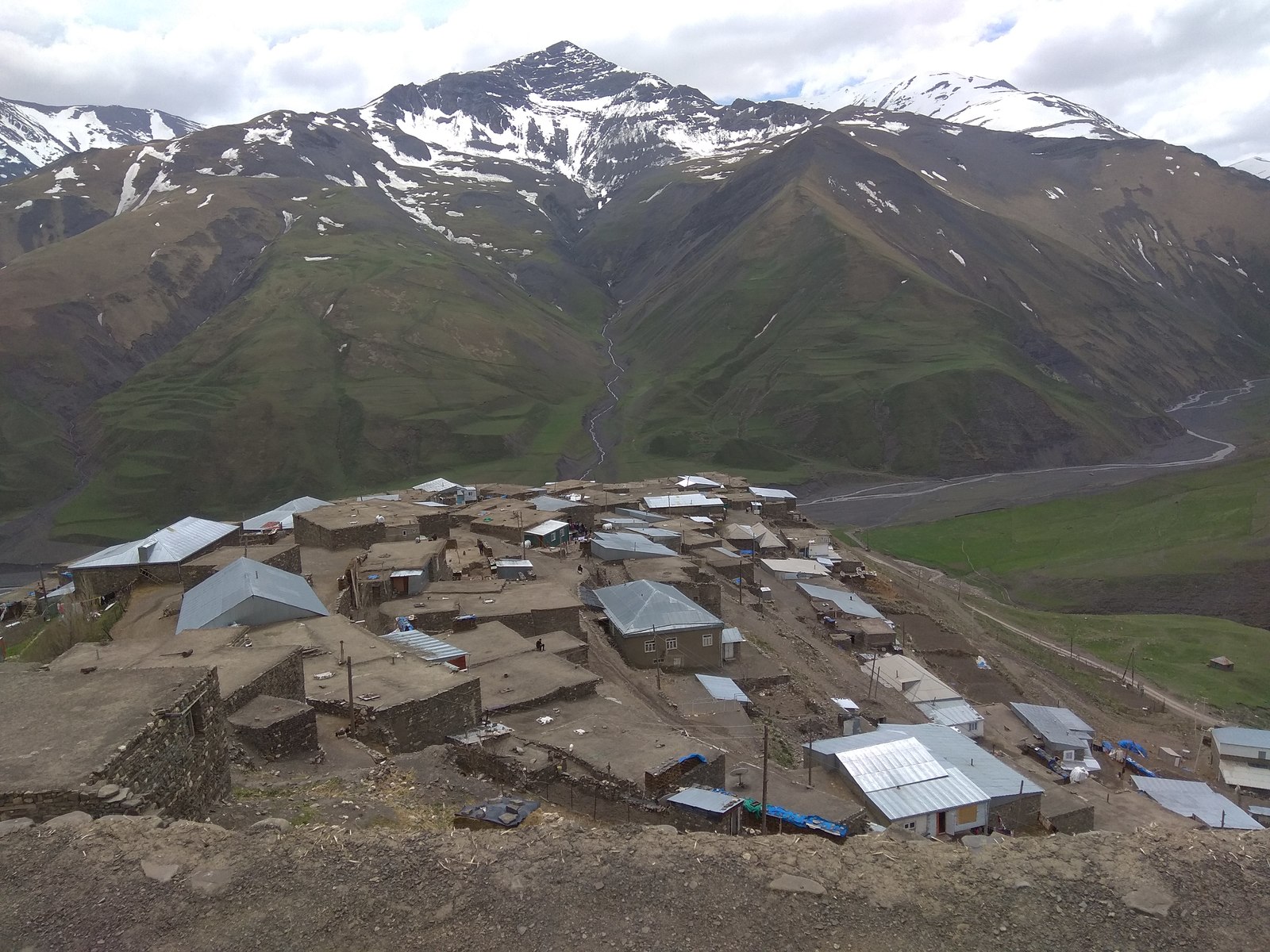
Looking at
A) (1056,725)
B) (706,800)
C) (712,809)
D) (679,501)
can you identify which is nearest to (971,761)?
(706,800)

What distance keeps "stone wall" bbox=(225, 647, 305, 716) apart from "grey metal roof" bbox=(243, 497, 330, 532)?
2633 cm

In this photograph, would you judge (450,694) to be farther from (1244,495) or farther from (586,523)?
(1244,495)

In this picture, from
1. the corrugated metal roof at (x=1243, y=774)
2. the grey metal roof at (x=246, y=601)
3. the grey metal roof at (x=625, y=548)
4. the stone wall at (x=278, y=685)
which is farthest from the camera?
the grey metal roof at (x=625, y=548)

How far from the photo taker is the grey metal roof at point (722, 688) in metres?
25.4

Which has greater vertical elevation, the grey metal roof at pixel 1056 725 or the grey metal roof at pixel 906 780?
Answer: the grey metal roof at pixel 906 780

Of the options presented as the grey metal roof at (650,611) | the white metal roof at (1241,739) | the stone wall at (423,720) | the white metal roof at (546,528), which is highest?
the stone wall at (423,720)

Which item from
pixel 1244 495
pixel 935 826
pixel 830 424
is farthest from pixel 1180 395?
pixel 935 826

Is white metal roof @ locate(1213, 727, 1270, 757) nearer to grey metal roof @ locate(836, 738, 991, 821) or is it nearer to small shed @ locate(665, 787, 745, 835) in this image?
grey metal roof @ locate(836, 738, 991, 821)

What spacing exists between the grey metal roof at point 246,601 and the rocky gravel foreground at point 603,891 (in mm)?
13243

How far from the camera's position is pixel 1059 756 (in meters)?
32.0

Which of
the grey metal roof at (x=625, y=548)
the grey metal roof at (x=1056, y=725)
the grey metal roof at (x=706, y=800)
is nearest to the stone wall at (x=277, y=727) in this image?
the grey metal roof at (x=706, y=800)

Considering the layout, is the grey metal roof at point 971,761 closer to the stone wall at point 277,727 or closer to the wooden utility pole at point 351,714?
the wooden utility pole at point 351,714

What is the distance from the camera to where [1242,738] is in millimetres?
34719

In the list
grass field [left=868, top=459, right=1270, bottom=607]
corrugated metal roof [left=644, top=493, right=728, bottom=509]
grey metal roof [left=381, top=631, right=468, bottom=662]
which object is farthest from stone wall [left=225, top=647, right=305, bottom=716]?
grass field [left=868, top=459, right=1270, bottom=607]
